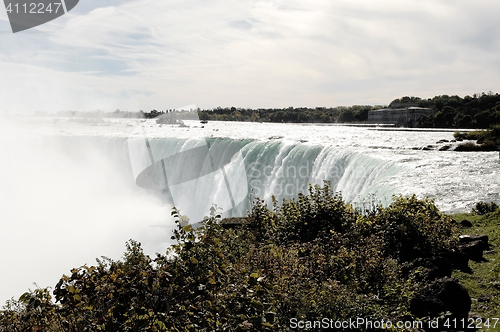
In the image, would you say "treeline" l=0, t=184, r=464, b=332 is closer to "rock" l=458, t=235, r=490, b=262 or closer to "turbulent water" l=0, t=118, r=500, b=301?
"rock" l=458, t=235, r=490, b=262

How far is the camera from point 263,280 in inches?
187

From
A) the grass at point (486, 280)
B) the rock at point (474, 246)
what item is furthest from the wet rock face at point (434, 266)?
the rock at point (474, 246)

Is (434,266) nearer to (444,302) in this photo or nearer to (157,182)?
(444,302)

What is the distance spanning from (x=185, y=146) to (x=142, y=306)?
3630cm

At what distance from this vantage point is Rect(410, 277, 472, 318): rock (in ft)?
18.8

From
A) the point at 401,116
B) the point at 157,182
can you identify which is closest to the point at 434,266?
the point at 157,182

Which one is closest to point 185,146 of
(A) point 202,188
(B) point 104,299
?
(A) point 202,188

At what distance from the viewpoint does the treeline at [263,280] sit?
3912 mm

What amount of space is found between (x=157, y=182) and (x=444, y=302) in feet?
129

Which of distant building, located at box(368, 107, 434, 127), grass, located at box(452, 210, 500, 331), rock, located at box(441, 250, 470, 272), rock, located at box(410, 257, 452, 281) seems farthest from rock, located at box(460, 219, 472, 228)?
distant building, located at box(368, 107, 434, 127)

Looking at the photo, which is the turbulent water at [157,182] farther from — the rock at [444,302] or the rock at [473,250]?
the rock at [444,302]

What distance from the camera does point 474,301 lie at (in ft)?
21.6

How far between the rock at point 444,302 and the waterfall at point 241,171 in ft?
25.2

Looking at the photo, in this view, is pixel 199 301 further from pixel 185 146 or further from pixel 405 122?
pixel 405 122
